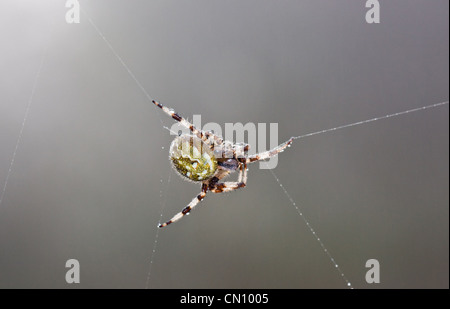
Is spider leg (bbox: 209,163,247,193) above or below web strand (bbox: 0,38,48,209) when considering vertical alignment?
below

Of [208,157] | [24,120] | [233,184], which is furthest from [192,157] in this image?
[24,120]

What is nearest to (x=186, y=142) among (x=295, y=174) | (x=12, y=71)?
(x=12, y=71)

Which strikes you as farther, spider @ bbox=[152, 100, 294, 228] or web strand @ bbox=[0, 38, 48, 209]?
web strand @ bbox=[0, 38, 48, 209]

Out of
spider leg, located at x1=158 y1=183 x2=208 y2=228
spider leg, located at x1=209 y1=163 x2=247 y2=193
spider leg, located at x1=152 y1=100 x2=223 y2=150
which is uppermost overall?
spider leg, located at x1=152 y1=100 x2=223 y2=150

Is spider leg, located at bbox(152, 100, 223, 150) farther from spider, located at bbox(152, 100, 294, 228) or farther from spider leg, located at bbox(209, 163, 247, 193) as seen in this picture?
spider leg, located at bbox(209, 163, 247, 193)

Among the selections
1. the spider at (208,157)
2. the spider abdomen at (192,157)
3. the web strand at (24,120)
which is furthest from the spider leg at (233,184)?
the web strand at (24,120)

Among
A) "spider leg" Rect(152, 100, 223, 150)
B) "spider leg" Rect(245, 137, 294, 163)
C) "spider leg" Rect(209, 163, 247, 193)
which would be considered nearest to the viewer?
"spider leg" Rect(152, 100, 223, 150)

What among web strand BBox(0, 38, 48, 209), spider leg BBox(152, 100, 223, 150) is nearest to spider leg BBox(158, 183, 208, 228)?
spider leg BBox(152, 100, 223, 150)

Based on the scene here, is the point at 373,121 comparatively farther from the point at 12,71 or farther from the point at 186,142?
the point at 12,71

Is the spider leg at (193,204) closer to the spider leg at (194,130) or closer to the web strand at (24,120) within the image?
the spider leg at (194,130)
